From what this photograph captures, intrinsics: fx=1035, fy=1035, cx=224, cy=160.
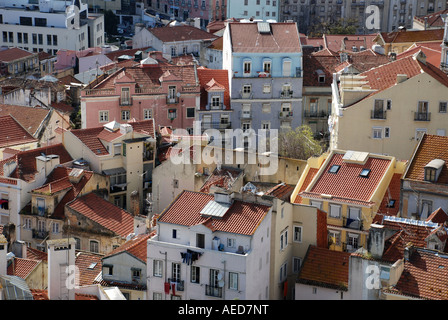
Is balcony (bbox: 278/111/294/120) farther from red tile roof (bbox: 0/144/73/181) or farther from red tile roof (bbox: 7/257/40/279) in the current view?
red tile roof (bbox: 7/257/40/279)

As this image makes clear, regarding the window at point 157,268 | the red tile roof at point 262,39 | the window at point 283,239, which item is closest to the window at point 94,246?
the window at point 157,268

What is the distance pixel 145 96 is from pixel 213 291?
32.0m

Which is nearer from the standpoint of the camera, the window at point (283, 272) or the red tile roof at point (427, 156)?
the window at point (283, 272)

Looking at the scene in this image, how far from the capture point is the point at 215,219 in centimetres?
5088

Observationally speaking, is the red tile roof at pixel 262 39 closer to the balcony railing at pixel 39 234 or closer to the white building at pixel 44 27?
the balcony railing at pixel 39 234

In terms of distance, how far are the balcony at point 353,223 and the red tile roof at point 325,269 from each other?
429 centimetres

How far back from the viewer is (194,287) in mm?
50281

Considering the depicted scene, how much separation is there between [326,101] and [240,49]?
8.22 metres

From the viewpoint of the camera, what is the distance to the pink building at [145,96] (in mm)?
78500

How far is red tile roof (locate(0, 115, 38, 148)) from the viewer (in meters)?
73.1

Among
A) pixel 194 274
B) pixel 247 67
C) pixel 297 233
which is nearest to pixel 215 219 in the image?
pixel 194 274

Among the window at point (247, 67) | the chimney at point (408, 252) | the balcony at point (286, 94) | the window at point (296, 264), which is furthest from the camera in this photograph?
the balcony at point (286, 94)

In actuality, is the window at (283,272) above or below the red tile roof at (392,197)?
below
